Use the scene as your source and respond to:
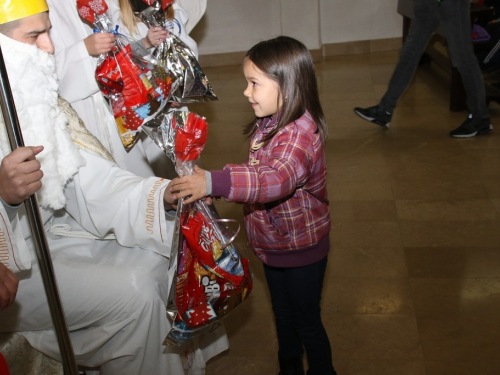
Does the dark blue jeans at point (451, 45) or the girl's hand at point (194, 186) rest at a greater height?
the girl's hand at point (194, 186)

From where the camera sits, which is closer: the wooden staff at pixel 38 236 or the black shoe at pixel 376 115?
the wooden staff at pixel 38 236

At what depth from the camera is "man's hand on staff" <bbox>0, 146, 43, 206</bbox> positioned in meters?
1.78

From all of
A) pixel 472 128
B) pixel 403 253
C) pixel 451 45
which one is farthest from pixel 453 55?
pixel 403 253

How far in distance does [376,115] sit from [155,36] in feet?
10.0

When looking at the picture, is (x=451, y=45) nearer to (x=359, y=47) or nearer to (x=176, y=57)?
(x=176, y=57)

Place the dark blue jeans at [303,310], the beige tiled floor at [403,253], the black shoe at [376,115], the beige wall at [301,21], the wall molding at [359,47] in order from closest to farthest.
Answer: the dark blue jeans at [303,310]
the beige tiled floor at [403,253]
the black shoe at [376,115]
the beige wall at [301,21]
the wall molding at [359,47]

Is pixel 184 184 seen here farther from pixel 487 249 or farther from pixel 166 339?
pixel 487 249

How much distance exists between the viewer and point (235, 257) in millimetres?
2293

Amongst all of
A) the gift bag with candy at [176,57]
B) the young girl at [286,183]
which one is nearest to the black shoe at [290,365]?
the young girl at [286,183]

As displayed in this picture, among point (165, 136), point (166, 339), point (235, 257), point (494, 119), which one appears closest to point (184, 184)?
point (165, 136)

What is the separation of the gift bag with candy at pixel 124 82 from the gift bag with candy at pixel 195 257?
72cm

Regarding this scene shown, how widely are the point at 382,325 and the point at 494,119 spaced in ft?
11.3

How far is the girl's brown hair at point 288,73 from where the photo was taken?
2.16 metres

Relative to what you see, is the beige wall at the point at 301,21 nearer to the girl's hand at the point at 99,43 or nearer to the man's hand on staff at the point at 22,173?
the girl's hand at the point at 99,43
